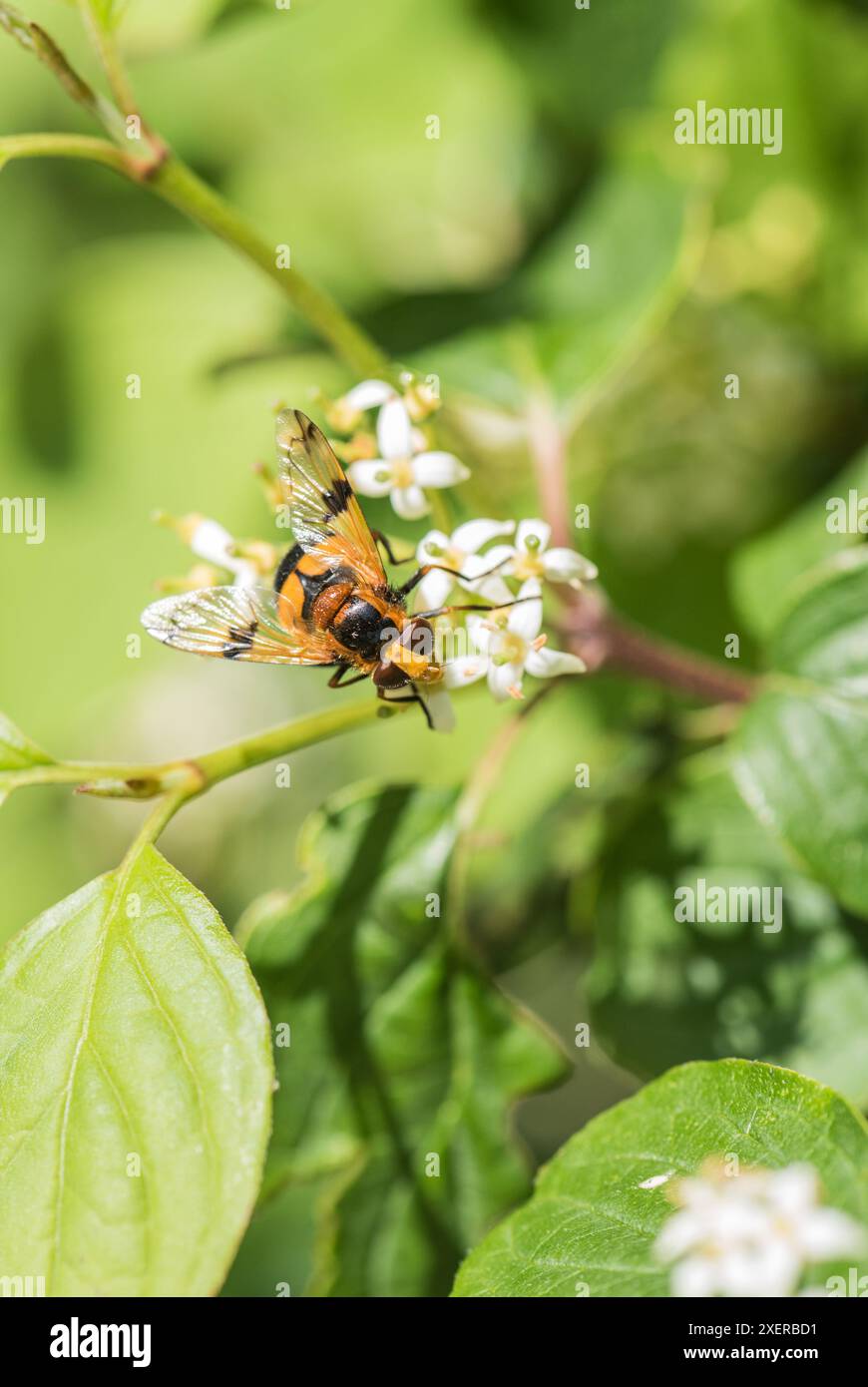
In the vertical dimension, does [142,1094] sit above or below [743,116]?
below

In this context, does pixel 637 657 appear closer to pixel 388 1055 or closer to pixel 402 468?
pixel 402 468

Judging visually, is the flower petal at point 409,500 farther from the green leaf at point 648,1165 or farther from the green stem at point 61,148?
the green leaf at point 648,1165

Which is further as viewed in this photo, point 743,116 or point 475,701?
point 475,701

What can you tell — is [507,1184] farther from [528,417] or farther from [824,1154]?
[528,417]

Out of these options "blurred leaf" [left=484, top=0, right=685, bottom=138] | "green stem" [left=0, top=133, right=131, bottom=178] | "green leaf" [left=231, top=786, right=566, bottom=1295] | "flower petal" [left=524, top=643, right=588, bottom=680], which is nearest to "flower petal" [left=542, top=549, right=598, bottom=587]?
"flower petal" [left=524, top=643, right=588, bottom=680]

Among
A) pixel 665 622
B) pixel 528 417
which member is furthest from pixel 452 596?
pixel 665 622

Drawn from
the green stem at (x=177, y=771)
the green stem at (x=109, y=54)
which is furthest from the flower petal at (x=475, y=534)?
the green stem at (x=109, y=54)
